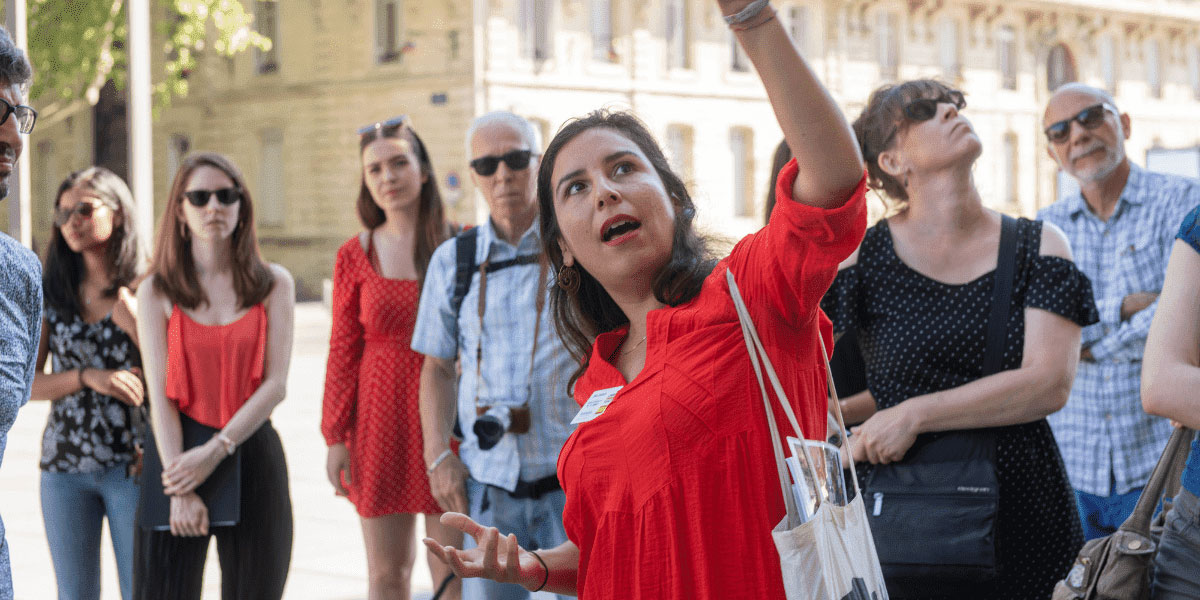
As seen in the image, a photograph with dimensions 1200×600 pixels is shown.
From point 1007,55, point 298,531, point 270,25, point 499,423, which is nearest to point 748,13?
point 499,423

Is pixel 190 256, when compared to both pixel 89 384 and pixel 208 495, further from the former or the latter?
pixel 208 495

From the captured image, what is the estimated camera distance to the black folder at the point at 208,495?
4.50 meters

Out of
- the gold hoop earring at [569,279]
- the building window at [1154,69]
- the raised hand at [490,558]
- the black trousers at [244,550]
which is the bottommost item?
the black trousers at [244,550]

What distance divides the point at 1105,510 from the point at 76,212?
162 inches

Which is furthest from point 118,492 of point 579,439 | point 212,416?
point 579,439

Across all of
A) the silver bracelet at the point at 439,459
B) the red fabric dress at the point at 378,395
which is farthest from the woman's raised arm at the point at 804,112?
the red fabric dress at the point at 378,395

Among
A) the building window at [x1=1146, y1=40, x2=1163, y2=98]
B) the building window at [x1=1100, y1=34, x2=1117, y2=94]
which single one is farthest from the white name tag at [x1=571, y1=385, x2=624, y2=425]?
the building window at [x1=1146, y1=40, x2=1163, y2=98]

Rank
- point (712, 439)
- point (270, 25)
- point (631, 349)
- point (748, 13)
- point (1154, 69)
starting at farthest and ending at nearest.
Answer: point (1154, 69) < point (270, 25) < point (631, 349) < point (712, 439) < point (748, 13)

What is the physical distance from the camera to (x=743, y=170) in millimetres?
32438

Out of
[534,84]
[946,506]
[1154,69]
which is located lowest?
[946,506]

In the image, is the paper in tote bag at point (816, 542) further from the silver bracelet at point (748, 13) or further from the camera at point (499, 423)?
the camera at point (499, 423)

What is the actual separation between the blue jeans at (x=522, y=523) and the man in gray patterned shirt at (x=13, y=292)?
181 centimetres

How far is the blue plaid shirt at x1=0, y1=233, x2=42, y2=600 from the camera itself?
233 cm

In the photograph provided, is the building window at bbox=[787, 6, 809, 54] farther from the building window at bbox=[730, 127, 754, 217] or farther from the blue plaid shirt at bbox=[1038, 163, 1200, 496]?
the blue plaid shirt at bbox=[1038, 163, 1200, 496]
